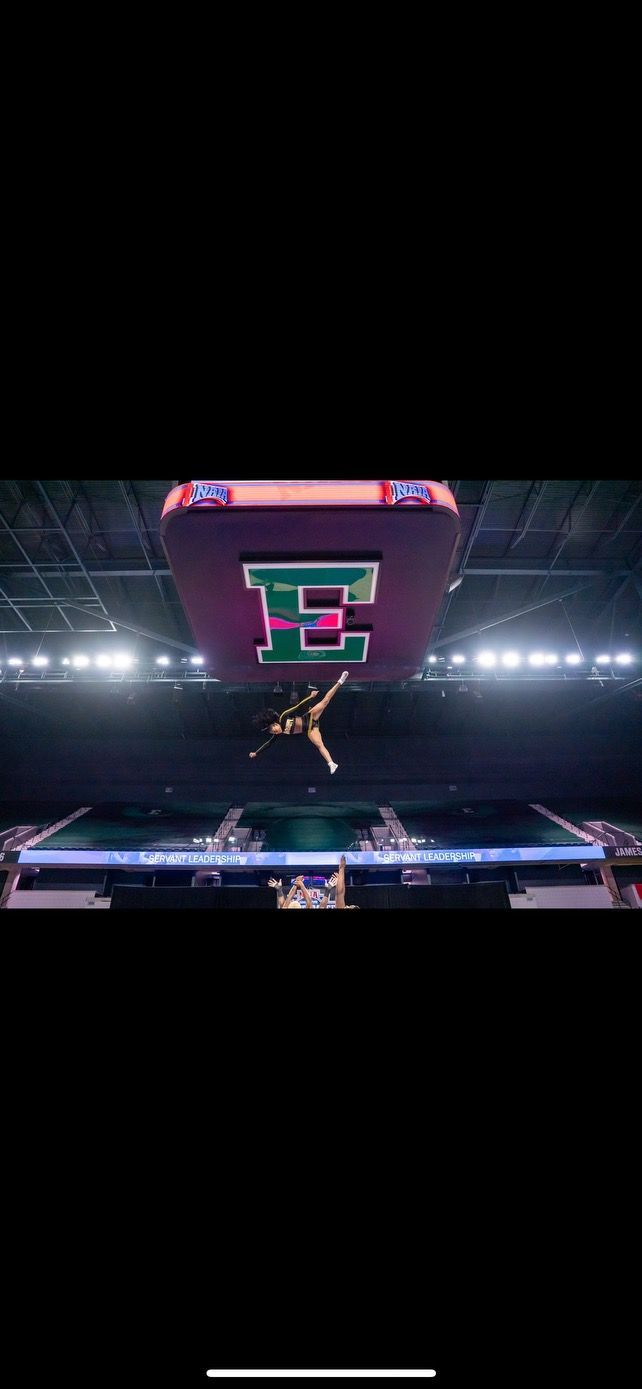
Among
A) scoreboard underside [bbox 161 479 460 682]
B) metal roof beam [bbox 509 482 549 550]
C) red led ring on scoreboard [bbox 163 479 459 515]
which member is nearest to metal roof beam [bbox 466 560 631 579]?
metal roof beam [bbox 509 482 549 550]

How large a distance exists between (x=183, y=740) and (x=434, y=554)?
34.2ft

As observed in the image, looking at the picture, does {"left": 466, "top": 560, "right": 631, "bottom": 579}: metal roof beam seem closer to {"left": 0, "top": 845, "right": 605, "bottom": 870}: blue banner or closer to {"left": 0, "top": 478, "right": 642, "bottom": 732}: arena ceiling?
{"left": 0, "top": 478, "right": 642, "bottom": 732}: arena ceiling

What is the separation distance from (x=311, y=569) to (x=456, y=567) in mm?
4659

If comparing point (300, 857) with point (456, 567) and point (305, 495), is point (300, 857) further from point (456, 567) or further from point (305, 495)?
point (305, 495)

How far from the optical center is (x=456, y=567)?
885 centimetres

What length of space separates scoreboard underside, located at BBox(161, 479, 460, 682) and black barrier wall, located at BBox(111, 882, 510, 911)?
3.20 m

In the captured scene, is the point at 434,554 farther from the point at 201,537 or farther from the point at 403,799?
the point at 403,799

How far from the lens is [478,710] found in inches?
531

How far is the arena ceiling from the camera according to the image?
734 cm

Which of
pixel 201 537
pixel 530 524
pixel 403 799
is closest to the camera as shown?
pixel 201 537

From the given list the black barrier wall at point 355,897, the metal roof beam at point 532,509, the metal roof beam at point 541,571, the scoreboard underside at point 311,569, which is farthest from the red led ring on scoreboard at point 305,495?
the metal roof beam at point 541,571

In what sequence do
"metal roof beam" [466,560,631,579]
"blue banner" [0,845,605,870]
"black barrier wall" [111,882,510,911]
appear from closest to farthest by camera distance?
"black barrier wall" [111,882,510,911] < "metal roof beam" [466,560,631,579] < "blue banner" [0,845,605,870]
